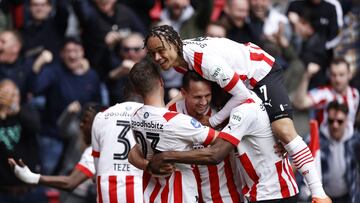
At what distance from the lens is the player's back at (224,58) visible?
8.88 m

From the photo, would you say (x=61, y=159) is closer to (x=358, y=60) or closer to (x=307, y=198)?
(x=307, y=198)

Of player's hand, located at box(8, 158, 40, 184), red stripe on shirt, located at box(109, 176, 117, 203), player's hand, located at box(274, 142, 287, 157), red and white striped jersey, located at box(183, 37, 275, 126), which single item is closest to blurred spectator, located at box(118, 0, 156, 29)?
→ player's hand, located at box(8, 158, 40, 184)

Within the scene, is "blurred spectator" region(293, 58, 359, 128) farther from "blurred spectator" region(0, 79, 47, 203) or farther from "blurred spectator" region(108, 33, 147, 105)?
"blurred spectator" region(0, 79, 47, 203)

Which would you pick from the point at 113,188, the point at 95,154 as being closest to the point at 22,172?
the point at 95,154

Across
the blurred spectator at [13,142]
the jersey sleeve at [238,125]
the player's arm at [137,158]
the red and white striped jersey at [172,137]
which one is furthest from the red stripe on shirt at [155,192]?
the blurred spectator at [13,142]

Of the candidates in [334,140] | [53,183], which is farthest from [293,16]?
[53,183]

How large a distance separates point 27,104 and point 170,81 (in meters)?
1.76

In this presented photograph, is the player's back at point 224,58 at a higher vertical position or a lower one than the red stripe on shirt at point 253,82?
higher

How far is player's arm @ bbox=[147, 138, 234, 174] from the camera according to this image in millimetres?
8867

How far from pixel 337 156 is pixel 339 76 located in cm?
138

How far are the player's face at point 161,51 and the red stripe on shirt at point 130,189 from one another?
4.87 feet

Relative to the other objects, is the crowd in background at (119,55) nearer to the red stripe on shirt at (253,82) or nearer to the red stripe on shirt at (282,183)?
the red stripe on shirt at (282,183)

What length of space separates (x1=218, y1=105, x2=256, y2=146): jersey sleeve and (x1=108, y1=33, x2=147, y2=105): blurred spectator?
464 centimetres

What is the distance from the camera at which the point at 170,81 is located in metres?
13.7
